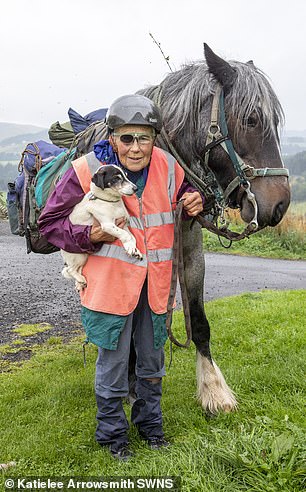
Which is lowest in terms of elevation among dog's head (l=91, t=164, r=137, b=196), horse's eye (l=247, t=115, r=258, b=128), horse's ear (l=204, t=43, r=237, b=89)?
dog's head (l=91, t=164, r=137, b=196)

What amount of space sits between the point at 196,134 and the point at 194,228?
0.76m

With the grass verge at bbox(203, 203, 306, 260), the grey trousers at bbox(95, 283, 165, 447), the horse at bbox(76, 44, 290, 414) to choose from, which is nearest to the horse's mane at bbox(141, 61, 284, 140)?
the horse at bbox(76, 44, 290, 414)

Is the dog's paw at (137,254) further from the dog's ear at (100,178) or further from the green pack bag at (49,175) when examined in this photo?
the green pack bag at (49,175)

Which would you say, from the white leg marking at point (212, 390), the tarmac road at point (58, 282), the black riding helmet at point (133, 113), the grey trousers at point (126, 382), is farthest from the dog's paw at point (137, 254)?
the tarmac road at point (58, 282)

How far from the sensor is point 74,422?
3.67 m

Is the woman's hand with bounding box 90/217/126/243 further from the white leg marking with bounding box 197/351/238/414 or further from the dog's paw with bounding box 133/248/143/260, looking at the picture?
the white leg marking with bounding box 197/351/238/414

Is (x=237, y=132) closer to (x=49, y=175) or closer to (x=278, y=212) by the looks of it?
(x=278, y=212)

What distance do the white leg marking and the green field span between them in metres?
0.09

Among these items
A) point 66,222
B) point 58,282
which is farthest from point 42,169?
point 58,282

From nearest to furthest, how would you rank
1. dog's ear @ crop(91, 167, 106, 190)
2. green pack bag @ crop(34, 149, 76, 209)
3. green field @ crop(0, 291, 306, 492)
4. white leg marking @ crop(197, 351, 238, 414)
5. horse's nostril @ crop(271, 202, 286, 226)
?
1. green field @ crop(0, 291, 306, 492)
2. dog's ear @ crop(91, 167, 106, 190)
3. horse's nostril @ crop(271, 202, 286, 226)
4. green pack bag @ crop(34, 149, 76, 209)
5. white leg marking @ crop(197, 351, 238, 414)

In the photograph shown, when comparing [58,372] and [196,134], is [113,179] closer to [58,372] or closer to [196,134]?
[196,134]

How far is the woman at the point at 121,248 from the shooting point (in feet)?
9.47

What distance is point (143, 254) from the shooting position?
9.78ft

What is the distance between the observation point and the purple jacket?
2.85m
